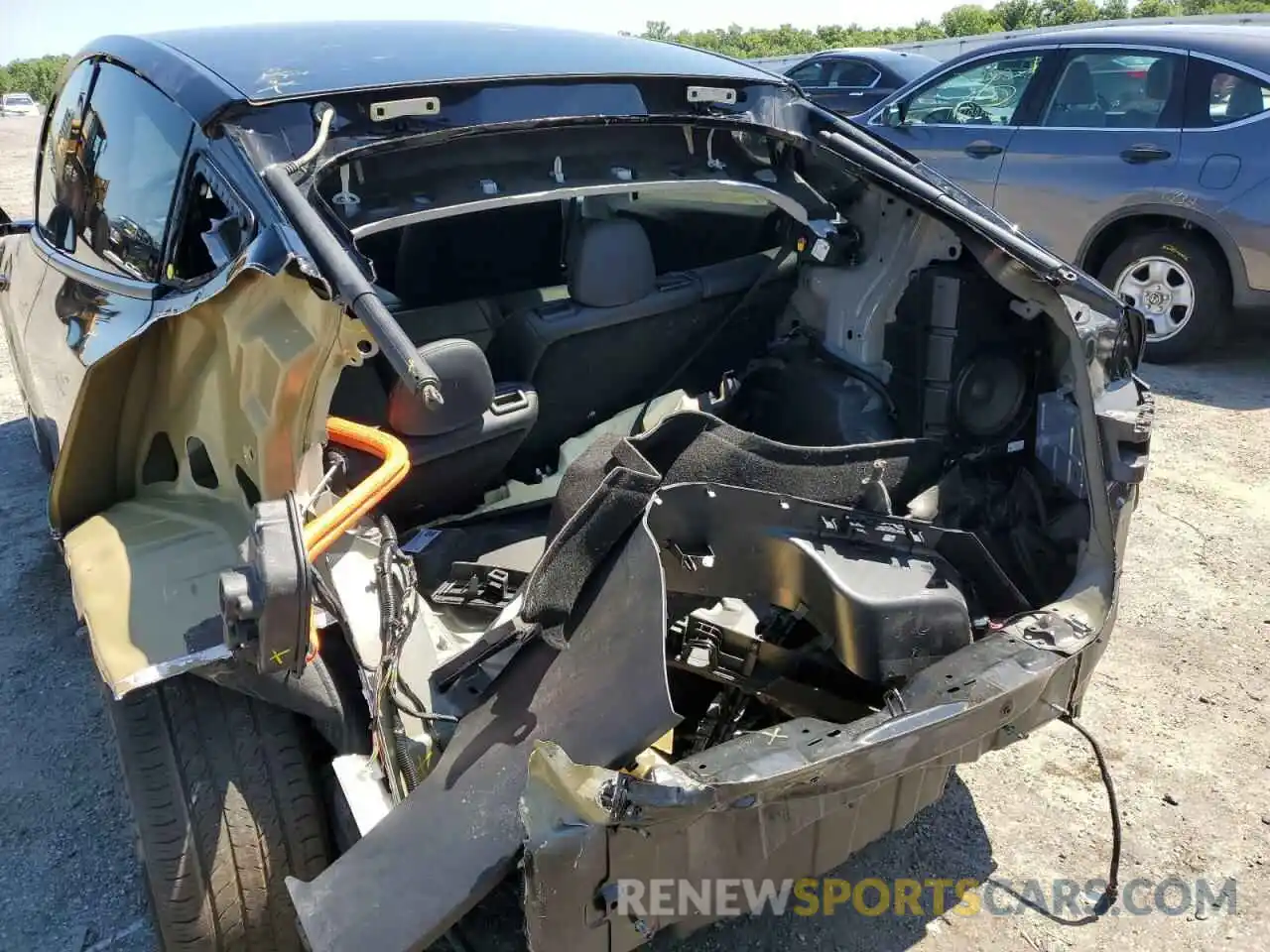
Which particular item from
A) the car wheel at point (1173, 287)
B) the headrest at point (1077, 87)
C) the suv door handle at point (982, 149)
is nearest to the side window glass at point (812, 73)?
the suv door handle at point (982, 149)

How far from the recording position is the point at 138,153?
2535mm

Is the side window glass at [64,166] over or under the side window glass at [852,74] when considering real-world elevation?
under

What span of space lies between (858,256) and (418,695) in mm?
1808

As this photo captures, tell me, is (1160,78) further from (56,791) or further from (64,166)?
(56,791)

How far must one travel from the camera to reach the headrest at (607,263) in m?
2.81

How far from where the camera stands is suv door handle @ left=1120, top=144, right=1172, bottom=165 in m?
5.44

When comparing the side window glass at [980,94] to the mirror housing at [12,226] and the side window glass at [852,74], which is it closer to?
the side window glass at [852,74]

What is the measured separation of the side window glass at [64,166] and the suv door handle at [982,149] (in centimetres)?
502

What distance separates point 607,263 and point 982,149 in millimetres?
4278

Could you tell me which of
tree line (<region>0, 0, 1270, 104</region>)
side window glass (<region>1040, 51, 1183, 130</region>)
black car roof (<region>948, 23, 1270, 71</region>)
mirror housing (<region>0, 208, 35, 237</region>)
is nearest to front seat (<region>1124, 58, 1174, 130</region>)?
side window glass (<region>1040, 51, 1183, 130</region>)

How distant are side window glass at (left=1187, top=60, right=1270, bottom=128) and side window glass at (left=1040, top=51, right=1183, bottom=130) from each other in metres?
0.12

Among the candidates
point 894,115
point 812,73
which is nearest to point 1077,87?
point 894,115

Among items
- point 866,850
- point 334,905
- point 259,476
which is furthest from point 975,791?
point 259,476

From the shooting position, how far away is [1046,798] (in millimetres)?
2623
